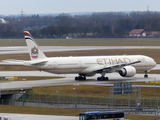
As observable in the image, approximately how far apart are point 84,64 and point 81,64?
0.59 metres

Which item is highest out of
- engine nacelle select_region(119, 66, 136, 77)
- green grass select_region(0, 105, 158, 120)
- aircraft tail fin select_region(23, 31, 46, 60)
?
aircraft tail fin select_region(23, 31, 46, 60)

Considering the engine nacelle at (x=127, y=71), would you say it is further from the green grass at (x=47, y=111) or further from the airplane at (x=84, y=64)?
the green grass at (x=47, y=111)

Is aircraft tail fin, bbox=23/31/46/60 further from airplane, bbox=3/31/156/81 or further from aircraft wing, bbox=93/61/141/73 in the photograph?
aircraft wing, bbox=93/61/141/73

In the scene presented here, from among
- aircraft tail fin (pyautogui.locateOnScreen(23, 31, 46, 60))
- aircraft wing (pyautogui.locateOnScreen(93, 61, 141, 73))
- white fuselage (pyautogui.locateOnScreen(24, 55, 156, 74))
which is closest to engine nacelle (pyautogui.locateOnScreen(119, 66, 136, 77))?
aircraft wing (pyautogui.locateOnScreen(93, 61, 141, 73))

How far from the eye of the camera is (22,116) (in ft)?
182

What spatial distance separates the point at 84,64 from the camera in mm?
86000

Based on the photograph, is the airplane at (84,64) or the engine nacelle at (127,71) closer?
the airplane at (84,64)

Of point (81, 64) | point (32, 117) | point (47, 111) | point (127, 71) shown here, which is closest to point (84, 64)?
point (81, 64)

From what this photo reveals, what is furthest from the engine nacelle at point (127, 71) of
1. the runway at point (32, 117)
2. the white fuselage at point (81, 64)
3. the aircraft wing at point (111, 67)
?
the runway at point (32, 117)

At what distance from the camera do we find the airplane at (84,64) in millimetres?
82625

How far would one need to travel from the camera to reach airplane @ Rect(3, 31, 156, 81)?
82.6 meters

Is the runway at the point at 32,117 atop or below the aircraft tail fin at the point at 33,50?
below

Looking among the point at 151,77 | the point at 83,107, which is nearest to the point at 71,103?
the point at 83,107

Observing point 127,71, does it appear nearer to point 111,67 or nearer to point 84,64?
point 111,67
